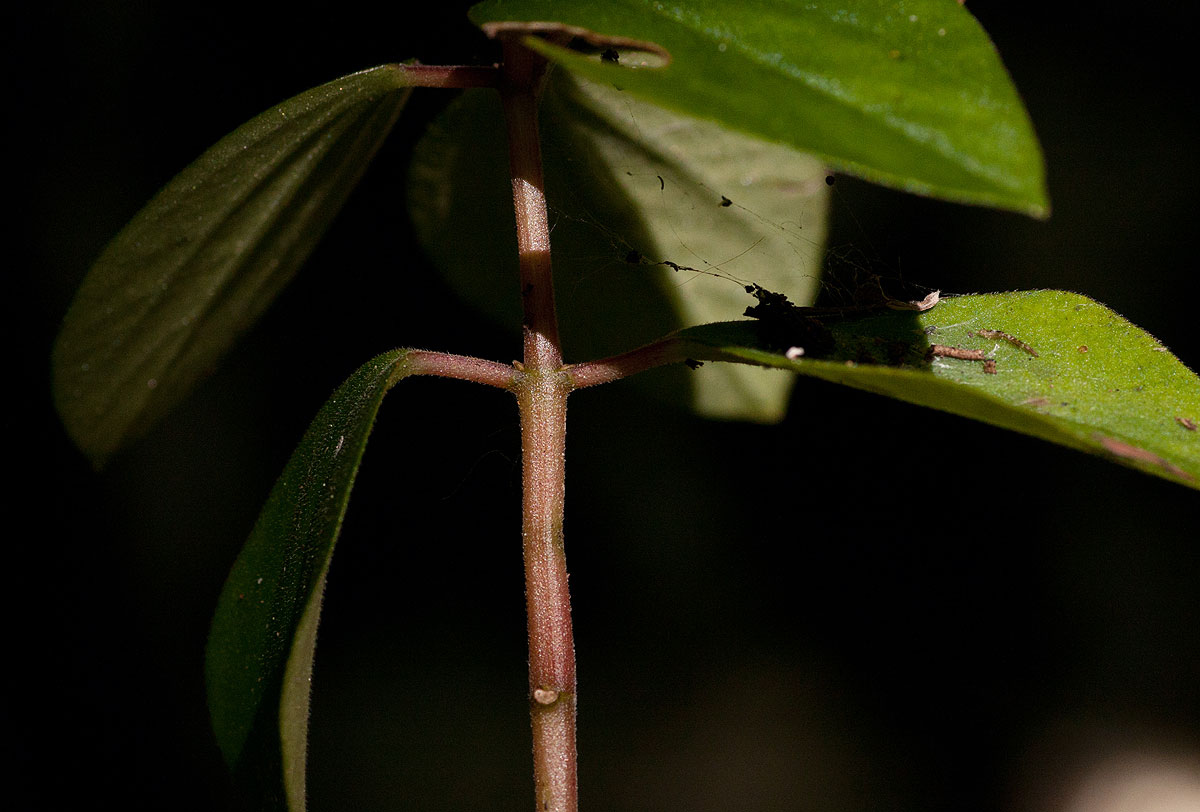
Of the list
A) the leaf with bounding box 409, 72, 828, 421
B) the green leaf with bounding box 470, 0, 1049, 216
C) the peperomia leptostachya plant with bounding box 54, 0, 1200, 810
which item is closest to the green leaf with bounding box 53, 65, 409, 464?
the peperomia leptostachya plant with bounding box 54, 0, 1200, 810

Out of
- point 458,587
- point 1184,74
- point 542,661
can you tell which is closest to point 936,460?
point 1184,74

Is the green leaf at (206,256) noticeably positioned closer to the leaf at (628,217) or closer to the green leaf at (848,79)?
the leaf at (628,217)

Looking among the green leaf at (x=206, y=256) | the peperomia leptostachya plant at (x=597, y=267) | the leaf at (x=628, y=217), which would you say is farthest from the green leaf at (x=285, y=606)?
the leaf at (x=628, y=217)

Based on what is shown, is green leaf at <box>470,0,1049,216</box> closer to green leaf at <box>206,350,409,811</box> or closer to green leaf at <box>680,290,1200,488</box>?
green leaf at <box>680,290,1200,488</box>

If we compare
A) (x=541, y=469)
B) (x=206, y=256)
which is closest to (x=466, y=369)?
(x=541, y=469)

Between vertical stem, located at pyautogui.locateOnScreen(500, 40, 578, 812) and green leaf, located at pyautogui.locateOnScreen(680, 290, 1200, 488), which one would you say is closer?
green leaf, located at pyautogui.locateOnScreen(680, 290, 1200, 488)

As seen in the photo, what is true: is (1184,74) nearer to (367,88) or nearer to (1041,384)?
(1041,384)

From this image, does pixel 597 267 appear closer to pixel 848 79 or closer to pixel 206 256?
pixel 206 256
